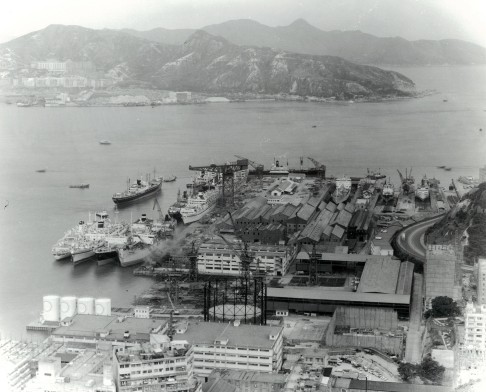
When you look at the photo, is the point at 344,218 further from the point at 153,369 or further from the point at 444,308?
the point at 153,369

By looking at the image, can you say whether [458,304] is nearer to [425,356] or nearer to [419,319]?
[419,319]

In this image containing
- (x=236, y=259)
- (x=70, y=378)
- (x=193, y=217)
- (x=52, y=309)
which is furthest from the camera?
(x=193, y=217)

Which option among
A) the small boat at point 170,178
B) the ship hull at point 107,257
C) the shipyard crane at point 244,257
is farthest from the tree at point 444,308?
the small boat at point 170,178

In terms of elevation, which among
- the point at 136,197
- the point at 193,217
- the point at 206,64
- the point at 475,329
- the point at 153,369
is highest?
the point at 206,64

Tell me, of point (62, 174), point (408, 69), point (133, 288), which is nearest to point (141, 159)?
point (62, 174)

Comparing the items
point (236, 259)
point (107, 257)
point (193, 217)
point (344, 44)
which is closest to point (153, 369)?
point (236, 259)

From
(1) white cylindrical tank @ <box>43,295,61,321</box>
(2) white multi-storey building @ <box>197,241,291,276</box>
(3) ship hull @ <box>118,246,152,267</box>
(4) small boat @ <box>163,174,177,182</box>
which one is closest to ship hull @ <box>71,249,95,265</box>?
(3) ship hull @ <box>118,246,152,267</box>
